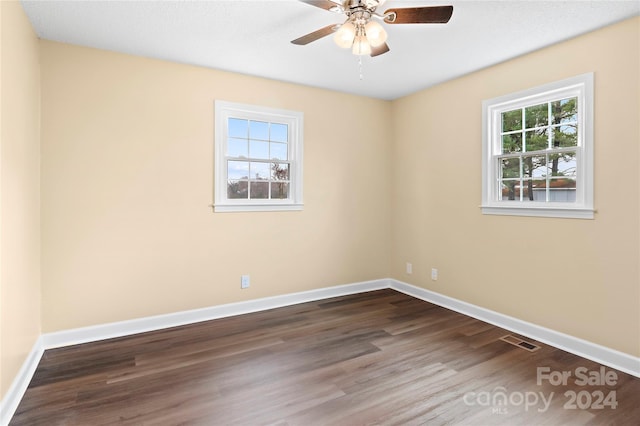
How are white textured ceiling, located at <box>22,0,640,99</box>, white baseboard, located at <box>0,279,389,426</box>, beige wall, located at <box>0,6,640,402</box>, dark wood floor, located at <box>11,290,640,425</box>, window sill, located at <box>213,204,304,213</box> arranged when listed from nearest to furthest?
dark wood floor, located at <box>11,290,640,425</box>, white baseboard, located at <box>0,279,389,426</box>, white textured ceiling, located at <box>22,0,640,99</box>, beige wall, located at <box>0,6,640,402</box>, window sill, located at <box>213,204,304,213</box>

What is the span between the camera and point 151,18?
8.16ft

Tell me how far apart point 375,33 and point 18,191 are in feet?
8.14

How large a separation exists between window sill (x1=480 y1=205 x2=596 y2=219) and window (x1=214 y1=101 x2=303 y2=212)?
2.07 meters

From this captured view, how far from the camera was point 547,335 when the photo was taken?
296 centimetres

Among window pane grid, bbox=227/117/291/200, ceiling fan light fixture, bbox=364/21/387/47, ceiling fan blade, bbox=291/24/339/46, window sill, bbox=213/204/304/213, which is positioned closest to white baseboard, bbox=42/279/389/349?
window sill, bbox=213/204/304/213

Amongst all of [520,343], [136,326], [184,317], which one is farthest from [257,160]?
[520,343]

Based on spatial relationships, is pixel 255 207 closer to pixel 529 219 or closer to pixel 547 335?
pixel 529 219

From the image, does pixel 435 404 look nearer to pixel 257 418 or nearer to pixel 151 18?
pixel 257 418

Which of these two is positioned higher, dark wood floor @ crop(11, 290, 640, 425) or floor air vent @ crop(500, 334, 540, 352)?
floor air vent @ crop(500, 334, 540, 352)

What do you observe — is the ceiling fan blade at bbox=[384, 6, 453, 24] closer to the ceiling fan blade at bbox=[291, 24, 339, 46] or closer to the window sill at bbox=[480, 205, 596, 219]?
the ceiling fan blade at bbox=[291, 24, 339, 46]

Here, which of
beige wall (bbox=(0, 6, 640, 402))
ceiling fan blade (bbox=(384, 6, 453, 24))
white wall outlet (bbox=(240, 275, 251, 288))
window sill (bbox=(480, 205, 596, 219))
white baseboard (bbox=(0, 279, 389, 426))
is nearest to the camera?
ceiling fan blade (bbox=(384, 6, 453, 24))

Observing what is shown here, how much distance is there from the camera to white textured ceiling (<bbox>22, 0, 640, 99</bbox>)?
2.33 m

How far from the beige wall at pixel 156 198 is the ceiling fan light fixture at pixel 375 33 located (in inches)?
73.9

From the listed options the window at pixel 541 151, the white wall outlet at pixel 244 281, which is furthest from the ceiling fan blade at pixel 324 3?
the white wall outlet at pixel 244 281
